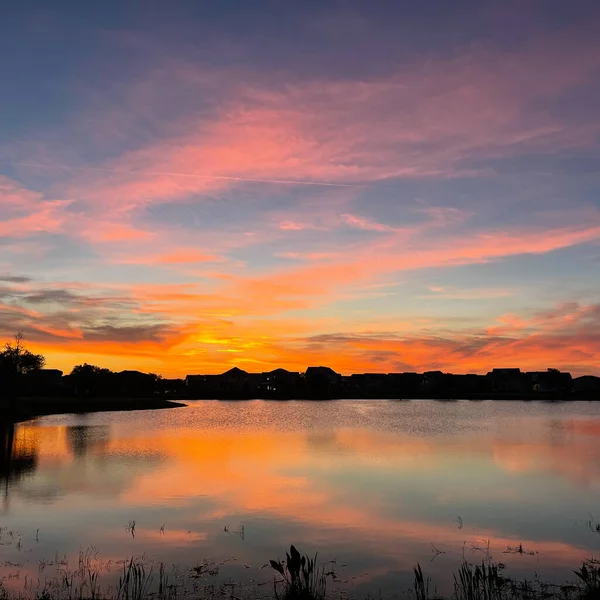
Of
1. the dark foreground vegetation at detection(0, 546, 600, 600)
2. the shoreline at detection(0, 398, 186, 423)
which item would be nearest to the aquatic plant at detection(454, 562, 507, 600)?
the dark foreground vegetation at detection(0, 546, 600, 600)

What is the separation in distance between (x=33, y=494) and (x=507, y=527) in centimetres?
2588

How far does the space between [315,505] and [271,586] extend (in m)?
12.5

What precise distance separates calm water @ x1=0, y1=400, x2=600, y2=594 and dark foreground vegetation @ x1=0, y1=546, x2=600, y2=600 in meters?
0.67

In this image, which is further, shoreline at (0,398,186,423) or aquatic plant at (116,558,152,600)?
shoreline at (0,398,186,423)

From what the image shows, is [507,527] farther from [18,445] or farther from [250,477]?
[18,445]

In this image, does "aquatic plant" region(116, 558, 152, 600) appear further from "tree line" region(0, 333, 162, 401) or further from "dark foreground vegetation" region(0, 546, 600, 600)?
"tree line" region(0, 333, 162, 401)

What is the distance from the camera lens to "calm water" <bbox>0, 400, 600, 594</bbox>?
Answer: 21.3 meters

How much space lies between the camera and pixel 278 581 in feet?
59.5

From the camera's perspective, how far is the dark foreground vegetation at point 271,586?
15953 millimetres

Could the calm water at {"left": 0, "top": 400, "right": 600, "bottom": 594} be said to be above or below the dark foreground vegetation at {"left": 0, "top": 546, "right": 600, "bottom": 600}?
below

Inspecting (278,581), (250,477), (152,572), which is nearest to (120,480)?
(250,477)

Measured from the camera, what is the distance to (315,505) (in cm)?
3002

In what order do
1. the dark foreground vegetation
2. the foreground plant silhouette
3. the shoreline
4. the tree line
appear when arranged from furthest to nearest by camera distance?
1. the tree line
2. the shoreline
3. the dark foreground vegetation
4. the foreground plant silhouette

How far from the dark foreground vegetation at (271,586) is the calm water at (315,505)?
67 centimetres
